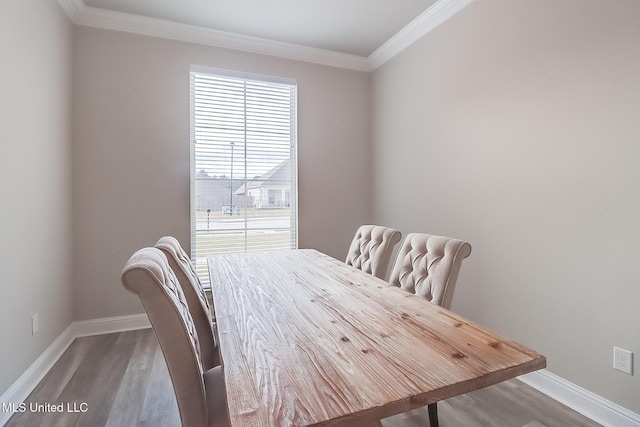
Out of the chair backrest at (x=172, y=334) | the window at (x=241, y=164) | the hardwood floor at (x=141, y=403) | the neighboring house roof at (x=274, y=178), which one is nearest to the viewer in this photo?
the chair backrest at (x=172, y=334)

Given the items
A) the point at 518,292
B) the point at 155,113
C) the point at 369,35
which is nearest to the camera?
the point at 518,292

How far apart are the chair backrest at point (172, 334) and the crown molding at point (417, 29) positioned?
9.18ft

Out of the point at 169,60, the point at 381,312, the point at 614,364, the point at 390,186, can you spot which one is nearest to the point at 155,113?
the point at 169,60

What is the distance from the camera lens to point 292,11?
101 inches

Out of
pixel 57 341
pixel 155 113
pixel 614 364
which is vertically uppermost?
pixel 155 113

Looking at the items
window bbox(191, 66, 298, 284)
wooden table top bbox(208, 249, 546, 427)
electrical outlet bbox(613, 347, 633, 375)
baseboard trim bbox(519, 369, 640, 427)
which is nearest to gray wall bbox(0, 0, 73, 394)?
window bbox(191, 66, 298, 284)

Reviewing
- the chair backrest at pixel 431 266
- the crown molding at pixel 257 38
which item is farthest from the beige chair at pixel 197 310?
the crown molding at pixel 257 38

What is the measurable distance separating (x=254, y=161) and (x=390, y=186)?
4.75 ft

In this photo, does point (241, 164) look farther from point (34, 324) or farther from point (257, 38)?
point (34, 324)

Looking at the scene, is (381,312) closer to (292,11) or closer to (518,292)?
(518,292)

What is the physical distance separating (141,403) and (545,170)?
274 cm

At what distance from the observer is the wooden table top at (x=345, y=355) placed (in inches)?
24.2

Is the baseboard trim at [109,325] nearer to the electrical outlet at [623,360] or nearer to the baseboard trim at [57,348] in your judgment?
the baseboard trim at [57,348]

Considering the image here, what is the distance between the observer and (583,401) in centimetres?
168
